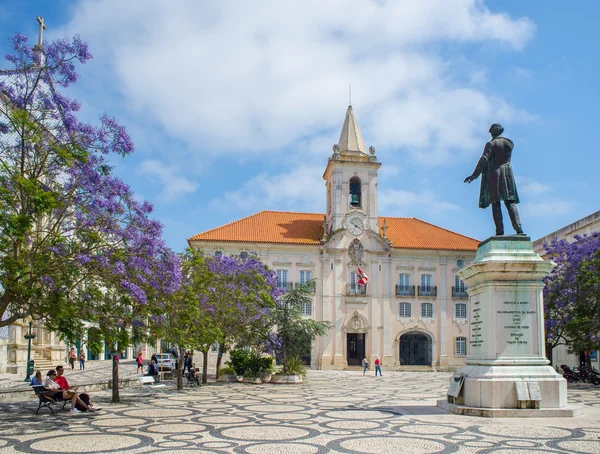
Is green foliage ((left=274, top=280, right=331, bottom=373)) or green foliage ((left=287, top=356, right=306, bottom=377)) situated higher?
green foliage ((left=274, top=280, right=331, bottom=373))

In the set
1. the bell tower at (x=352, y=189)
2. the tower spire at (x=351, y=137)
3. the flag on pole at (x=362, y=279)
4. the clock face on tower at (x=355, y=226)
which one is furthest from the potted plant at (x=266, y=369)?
the tower spire at (x=351, y=137)

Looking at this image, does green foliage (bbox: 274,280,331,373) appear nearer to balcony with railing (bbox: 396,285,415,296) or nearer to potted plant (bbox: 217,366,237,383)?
potted plant (bbox: 217,366,237,383)

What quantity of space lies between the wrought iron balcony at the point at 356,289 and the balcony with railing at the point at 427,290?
14.3ft

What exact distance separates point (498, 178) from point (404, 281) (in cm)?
3691

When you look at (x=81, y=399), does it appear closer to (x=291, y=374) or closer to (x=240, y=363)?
(x=291, y=374)

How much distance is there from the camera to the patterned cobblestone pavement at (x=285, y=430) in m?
9.86

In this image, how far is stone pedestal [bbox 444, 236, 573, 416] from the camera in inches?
489

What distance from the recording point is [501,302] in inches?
511

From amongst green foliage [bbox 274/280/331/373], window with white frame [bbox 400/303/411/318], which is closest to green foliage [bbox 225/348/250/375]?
green foliage [bbox 274/280/331/373]

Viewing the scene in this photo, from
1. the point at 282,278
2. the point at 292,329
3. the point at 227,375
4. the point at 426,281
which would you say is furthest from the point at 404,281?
the point at 227,375

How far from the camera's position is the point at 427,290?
164 feet

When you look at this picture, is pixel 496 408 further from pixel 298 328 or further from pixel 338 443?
pixel 298 328

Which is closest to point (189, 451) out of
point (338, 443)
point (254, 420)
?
point (338, 443)

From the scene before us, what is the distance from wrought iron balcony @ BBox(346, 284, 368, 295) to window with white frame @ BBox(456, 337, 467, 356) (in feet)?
27.5
